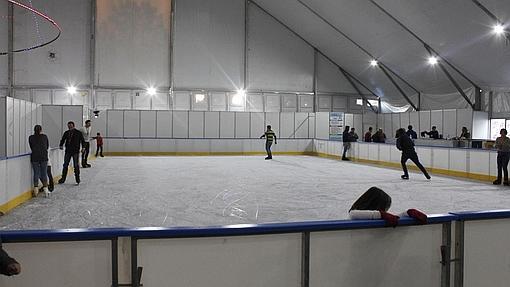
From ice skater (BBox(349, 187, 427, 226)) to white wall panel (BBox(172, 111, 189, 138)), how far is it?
23.7 m

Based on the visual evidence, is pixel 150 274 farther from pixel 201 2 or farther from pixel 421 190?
pixel 201 2

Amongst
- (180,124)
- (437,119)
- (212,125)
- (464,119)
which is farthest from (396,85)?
(180,124)

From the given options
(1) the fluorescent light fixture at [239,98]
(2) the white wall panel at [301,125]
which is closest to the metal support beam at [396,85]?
(2) the white wall panel at [301,125]

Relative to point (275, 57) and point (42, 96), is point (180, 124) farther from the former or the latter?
point (42, 96)

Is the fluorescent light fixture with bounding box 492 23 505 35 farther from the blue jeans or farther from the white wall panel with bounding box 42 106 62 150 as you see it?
the white wall panel with bounding box 42 106 62 150

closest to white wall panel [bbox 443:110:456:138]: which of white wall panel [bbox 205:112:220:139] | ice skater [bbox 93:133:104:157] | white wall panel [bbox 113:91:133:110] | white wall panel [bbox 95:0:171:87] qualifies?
white wall panel [bbox 205:112:220:139]

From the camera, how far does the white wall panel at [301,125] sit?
28375mm

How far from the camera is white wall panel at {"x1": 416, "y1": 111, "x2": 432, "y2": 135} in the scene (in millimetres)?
25219

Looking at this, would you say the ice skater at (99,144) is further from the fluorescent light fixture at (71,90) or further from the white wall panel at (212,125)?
the white wall panel at (212,125)

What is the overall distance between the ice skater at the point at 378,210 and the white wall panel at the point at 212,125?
77.8ft

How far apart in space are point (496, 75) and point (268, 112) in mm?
12935

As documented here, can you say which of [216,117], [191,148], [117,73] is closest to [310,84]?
[216,117]

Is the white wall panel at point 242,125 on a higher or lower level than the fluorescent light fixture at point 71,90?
lower

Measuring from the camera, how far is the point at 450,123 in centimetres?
2359
